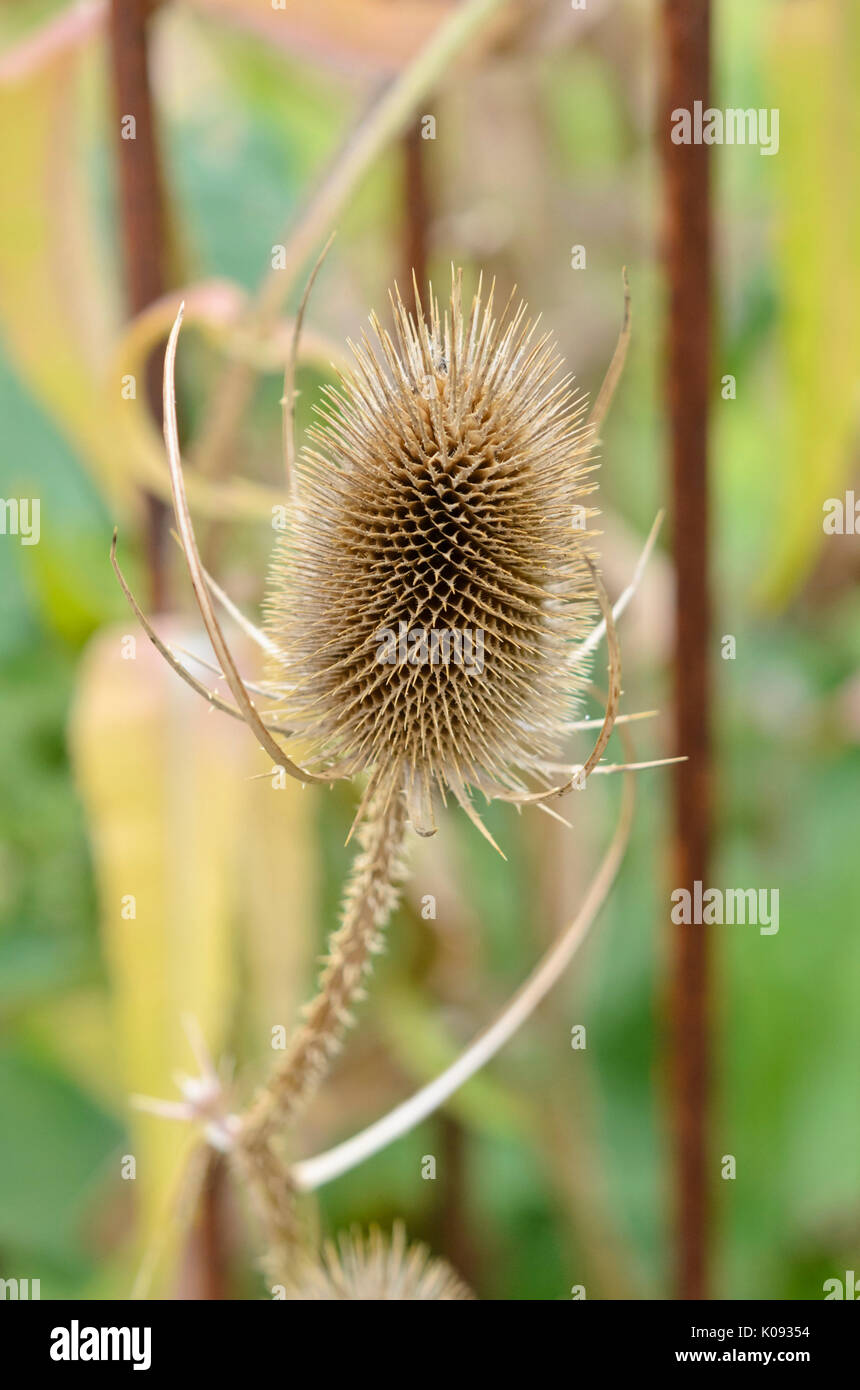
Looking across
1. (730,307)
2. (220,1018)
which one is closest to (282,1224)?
(220,1018)

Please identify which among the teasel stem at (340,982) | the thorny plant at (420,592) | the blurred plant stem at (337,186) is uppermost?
the blurred plant stem at (337,186)

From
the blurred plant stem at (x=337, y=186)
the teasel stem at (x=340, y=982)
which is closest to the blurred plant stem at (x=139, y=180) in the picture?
the blurred plant stem at (x=337, y=186)

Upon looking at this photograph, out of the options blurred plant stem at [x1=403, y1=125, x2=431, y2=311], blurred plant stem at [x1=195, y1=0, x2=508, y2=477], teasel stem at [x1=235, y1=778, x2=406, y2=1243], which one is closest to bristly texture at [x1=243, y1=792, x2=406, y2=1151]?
teasel stem at [x1=235, y1=778, x2=406, y2=1243]

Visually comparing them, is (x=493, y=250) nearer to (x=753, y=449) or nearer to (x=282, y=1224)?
(x=753, y=449)

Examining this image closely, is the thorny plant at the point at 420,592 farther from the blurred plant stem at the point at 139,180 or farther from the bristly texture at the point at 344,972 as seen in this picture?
the blurred plant stem at the point at 139,180

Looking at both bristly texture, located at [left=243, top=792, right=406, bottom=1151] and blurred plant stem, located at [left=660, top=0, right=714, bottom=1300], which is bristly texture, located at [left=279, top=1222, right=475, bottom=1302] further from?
blurred plant stem, located at [left=660, top=0, right=714, bottom=1300]

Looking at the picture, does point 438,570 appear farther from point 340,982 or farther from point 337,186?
point 337,186
